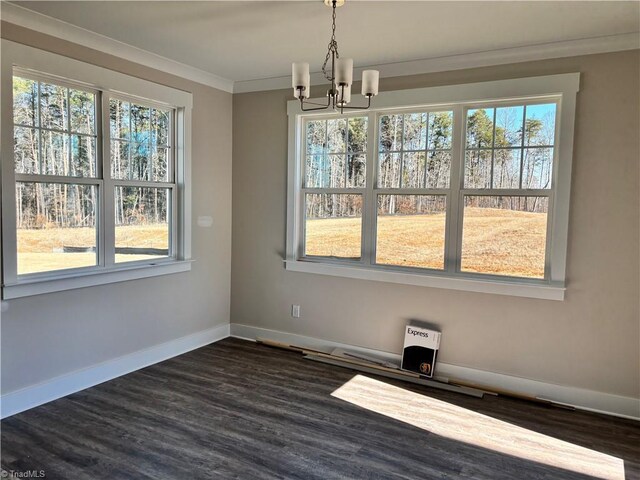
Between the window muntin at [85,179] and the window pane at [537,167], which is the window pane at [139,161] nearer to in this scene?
the window muntin at [85,179]

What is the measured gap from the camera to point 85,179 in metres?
3.37

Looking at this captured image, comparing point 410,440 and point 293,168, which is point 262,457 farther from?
point 293,168

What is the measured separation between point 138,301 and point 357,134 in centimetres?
251

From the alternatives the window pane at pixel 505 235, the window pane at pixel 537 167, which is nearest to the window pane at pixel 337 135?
the window pane at pixel 505 235

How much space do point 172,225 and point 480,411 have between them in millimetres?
3108

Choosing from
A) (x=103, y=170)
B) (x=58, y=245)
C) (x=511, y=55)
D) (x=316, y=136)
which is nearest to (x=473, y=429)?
(x=511, y=55)

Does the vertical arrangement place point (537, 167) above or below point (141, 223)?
above

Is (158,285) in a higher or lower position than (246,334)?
higher

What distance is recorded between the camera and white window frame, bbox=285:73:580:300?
3287 mm

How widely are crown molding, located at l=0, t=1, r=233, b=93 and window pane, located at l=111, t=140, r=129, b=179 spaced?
698mm

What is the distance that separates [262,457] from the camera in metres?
2.54

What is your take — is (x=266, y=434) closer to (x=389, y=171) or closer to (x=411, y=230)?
(x=411, y=230)

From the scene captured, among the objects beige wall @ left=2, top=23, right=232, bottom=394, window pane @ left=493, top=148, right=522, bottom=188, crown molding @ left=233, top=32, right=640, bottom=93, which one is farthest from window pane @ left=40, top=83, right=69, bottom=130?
window pane @ left=493, top=148, right=522, bottom=188

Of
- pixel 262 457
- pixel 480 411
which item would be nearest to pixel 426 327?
pixel 480 411
